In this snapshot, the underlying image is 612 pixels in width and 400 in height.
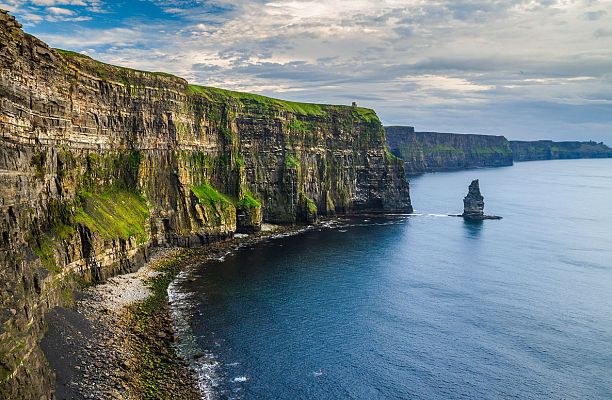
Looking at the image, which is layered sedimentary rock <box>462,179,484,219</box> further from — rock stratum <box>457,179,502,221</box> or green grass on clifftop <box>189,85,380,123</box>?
green grass on clifftop <box>189,85,380,123</box>

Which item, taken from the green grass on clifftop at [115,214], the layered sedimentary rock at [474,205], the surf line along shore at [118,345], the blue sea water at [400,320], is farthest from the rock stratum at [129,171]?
the layered sedimentary rock at [474,205]

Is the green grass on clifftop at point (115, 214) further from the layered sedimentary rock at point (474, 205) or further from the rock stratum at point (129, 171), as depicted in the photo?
the layered sedimentary rock at point (474, 205)

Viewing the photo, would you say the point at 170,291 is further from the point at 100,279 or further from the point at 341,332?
the point at 341,332

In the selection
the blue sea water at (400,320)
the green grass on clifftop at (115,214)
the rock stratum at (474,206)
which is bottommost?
the blue sea water at (400,320)

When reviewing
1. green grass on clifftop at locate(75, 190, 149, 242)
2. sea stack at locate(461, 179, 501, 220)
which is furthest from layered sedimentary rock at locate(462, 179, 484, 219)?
green grass on clifftop at locate(75, 190, 149, 242)

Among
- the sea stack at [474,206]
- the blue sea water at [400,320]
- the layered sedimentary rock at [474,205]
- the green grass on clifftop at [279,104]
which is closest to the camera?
the blue sea water at [400,320]

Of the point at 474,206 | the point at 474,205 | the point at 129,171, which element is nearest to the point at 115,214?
the point at 129,171
